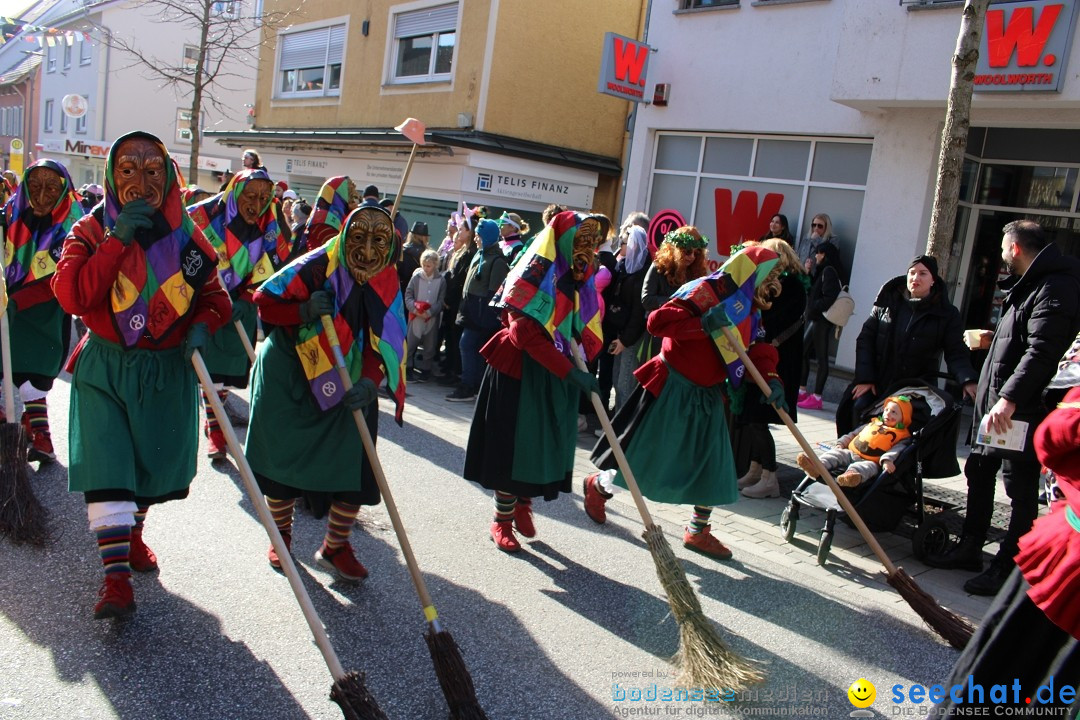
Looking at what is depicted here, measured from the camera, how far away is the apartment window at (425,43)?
17203 mm

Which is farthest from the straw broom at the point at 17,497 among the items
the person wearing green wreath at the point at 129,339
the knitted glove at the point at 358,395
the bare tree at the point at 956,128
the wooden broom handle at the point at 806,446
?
the bare tree at the point at 956,128

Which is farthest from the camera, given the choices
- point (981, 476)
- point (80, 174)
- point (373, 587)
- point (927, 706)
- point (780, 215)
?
point (80, 174)

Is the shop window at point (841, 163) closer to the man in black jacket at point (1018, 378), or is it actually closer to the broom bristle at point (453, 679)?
the man in black jacket at point (1018, 378)

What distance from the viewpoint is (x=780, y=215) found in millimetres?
11617

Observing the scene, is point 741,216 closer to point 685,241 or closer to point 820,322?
point 820,322

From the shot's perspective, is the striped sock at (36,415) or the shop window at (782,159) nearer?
the striped sock at (36,415)

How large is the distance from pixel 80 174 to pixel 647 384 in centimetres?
4030

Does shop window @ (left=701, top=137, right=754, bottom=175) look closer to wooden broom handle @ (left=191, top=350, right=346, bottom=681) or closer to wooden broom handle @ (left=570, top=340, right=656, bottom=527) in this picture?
wooden broom handle @ (left=570, top=340, right=656, bottom=527)

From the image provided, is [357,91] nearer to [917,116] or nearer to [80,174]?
[917,116]

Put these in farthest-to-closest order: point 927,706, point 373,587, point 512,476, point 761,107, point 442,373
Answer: point 761,107 < point 442,373 < point 512,476 < point 373,587 < point 927,706

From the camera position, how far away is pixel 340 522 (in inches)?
169

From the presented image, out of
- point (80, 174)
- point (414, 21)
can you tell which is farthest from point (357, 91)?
point (80, 174)

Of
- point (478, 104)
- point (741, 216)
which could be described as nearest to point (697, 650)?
point (741, 216)

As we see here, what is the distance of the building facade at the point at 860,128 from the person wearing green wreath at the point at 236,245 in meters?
7.46
